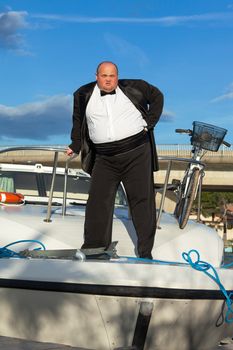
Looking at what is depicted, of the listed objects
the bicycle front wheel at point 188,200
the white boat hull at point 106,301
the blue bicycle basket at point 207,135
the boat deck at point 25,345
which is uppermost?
the blue bicycle basket at point 207,135

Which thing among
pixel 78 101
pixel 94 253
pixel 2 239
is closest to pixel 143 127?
pixel 78 101

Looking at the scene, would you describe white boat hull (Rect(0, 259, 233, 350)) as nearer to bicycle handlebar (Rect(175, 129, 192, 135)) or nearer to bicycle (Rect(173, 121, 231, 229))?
bicycle (Rect(173, 121, 231, 229))

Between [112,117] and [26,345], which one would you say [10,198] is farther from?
[26,345]

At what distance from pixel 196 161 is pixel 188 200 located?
1.23 feet

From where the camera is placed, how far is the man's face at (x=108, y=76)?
14.6ft

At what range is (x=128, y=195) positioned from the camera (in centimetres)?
462

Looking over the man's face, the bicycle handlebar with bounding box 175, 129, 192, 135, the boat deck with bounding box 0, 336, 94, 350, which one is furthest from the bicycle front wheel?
the boat deck with bounding box 0, 336, 94, 350

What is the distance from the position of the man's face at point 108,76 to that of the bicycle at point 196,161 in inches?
45.5

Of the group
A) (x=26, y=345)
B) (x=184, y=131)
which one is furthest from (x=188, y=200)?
(x=26, y=345)

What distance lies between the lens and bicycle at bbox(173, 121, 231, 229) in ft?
17.3

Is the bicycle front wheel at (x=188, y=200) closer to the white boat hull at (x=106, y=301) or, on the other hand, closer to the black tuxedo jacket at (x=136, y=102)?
the black tuxedo jacket at (x=136, y=102)

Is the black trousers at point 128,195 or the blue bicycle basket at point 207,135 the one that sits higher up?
the blue bicycle basket at point 207,135

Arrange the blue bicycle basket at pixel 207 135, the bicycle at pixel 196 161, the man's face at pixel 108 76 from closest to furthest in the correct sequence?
the man's face at pixel 108 76
the bicycle at pixel 196 161
the blue bicycle basket at pixel 207 135

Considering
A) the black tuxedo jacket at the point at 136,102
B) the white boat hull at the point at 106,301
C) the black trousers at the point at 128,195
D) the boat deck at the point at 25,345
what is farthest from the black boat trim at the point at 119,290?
the black tuxedo jacket at the point at 136,102
